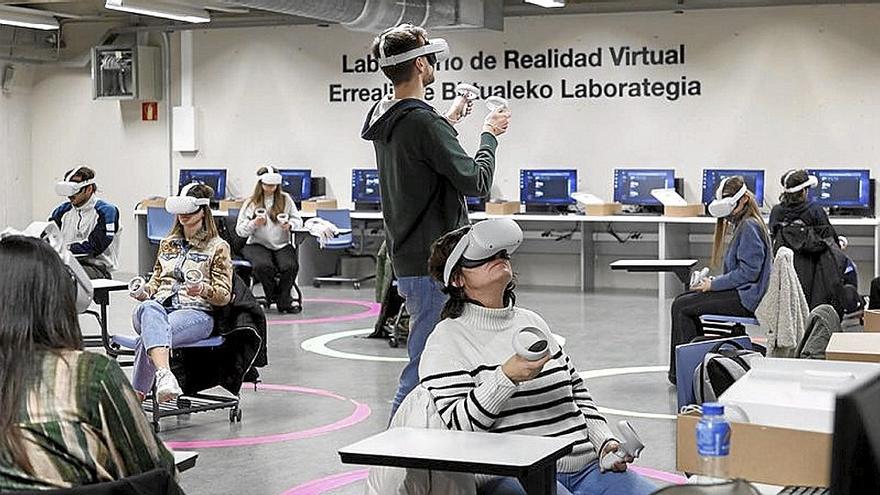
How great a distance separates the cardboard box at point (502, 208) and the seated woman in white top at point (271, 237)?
2177mm

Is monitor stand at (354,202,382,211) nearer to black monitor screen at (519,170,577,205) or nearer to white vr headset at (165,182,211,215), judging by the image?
black monitor screen at (519,170,577,205)

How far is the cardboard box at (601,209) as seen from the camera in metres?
12.5

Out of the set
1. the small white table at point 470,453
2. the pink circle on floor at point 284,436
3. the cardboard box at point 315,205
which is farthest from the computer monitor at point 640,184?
the small white table at point 470,453

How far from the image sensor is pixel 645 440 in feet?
20.3

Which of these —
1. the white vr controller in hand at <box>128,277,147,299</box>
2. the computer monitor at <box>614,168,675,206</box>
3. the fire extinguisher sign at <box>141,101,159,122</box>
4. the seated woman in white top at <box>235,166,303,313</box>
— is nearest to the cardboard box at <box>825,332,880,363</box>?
the white vr controller in hand at <box>128,277,147,299</box>

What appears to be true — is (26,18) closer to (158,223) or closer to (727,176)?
(158,223)

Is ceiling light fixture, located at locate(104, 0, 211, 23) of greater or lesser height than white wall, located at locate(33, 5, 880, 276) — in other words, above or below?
above

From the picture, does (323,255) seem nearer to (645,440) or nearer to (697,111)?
(697,111)

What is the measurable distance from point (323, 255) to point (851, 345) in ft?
36.1

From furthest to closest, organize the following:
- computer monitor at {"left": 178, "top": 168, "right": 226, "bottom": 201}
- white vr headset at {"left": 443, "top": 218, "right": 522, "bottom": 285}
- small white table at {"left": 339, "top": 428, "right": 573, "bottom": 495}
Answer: computer monitor at {"left": 178, "top": 168, "right": 226, "bottom": 201} < white vr headset at {"left": 443, "top": 218, "right": 522, "bottom": 285} < small white table at {"left": 339, "top": 428, "right": 573, "bottom": 495}

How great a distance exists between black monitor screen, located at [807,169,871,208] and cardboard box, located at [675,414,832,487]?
33.3 feet

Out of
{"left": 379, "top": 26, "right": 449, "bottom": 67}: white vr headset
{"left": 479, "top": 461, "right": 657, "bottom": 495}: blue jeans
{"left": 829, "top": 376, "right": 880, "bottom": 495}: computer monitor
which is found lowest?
{"left": 479, "top": 461, "right": 657, "bottom": 495}: blue jeans

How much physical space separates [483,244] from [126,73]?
40.0ft

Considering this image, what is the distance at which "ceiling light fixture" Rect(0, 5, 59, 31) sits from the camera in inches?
554
